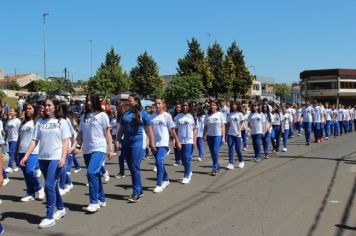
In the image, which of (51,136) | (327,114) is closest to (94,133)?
(51,136)

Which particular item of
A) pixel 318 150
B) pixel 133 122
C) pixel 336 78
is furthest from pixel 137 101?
pixel 336 78

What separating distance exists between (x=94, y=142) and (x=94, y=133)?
0.15 m

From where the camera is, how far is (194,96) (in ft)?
165

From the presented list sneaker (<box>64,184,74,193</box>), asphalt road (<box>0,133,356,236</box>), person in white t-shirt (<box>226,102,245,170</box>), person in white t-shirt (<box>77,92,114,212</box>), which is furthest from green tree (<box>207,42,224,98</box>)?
person in white t-shirt (<box>77,92,114,212</box>)

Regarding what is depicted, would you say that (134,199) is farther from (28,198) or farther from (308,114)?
(308,114)

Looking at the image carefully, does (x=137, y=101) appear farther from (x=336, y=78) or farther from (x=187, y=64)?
(x=336, y=78)

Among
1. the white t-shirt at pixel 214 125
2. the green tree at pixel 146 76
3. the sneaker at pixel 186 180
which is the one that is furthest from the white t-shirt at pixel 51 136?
the green tree at pixel 146 76

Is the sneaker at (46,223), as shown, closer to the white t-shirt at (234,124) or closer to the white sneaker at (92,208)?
the white sneaker at (92,208)

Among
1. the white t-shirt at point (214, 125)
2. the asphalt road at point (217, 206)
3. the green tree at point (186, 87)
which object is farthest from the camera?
the green tree at point (186, 87)

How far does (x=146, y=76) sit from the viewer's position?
57.9m

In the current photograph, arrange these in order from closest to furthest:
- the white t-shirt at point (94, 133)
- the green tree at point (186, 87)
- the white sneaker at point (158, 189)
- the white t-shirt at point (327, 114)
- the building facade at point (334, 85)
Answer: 1. the white t-shirt at point (94, 133)
2. the white sneaker at point (158, 189)
3. the white t-shirt at point (327, 114)
4. the green tree at point (186, 87)
5. the building facade at point (334, 85)

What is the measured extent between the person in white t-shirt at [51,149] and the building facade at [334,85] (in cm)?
9006

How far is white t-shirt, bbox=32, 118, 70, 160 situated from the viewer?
21.4 ft

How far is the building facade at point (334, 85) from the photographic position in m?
91.8
